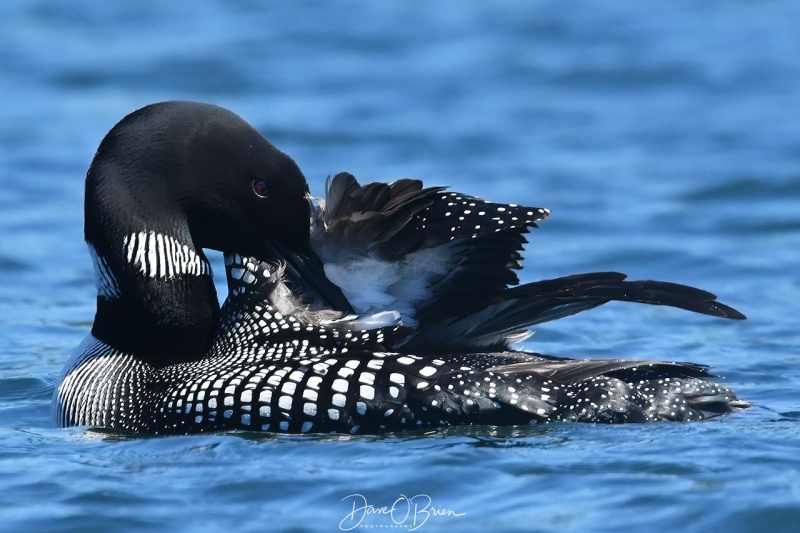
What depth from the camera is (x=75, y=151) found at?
11.6m

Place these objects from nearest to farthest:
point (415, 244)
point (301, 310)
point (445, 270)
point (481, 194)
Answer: point (415, 244) < point (445, 270) < point (301, 310) < point (481, 194)

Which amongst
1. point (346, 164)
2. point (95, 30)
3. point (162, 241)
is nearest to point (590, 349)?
point (162, 241)

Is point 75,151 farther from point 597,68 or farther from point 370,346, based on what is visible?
point 370,346

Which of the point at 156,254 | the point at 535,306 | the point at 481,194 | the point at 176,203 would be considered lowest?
the point at 535,306

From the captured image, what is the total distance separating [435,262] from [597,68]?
8037mm

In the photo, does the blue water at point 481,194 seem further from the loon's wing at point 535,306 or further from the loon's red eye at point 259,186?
the loon's red eye at point 259,186

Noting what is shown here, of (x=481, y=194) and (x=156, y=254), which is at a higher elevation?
(x=481, y=194)

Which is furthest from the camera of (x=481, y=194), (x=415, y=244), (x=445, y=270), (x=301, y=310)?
(x=481, y=194)

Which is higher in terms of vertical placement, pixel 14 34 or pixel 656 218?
pixel 14 34

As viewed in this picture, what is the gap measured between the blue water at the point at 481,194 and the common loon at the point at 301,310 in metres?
0.13

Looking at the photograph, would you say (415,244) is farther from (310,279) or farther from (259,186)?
(259,186)

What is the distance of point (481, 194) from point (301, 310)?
15.7 ft

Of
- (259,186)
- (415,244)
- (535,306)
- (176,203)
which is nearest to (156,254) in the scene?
(176,203)

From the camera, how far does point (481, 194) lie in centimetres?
1061
